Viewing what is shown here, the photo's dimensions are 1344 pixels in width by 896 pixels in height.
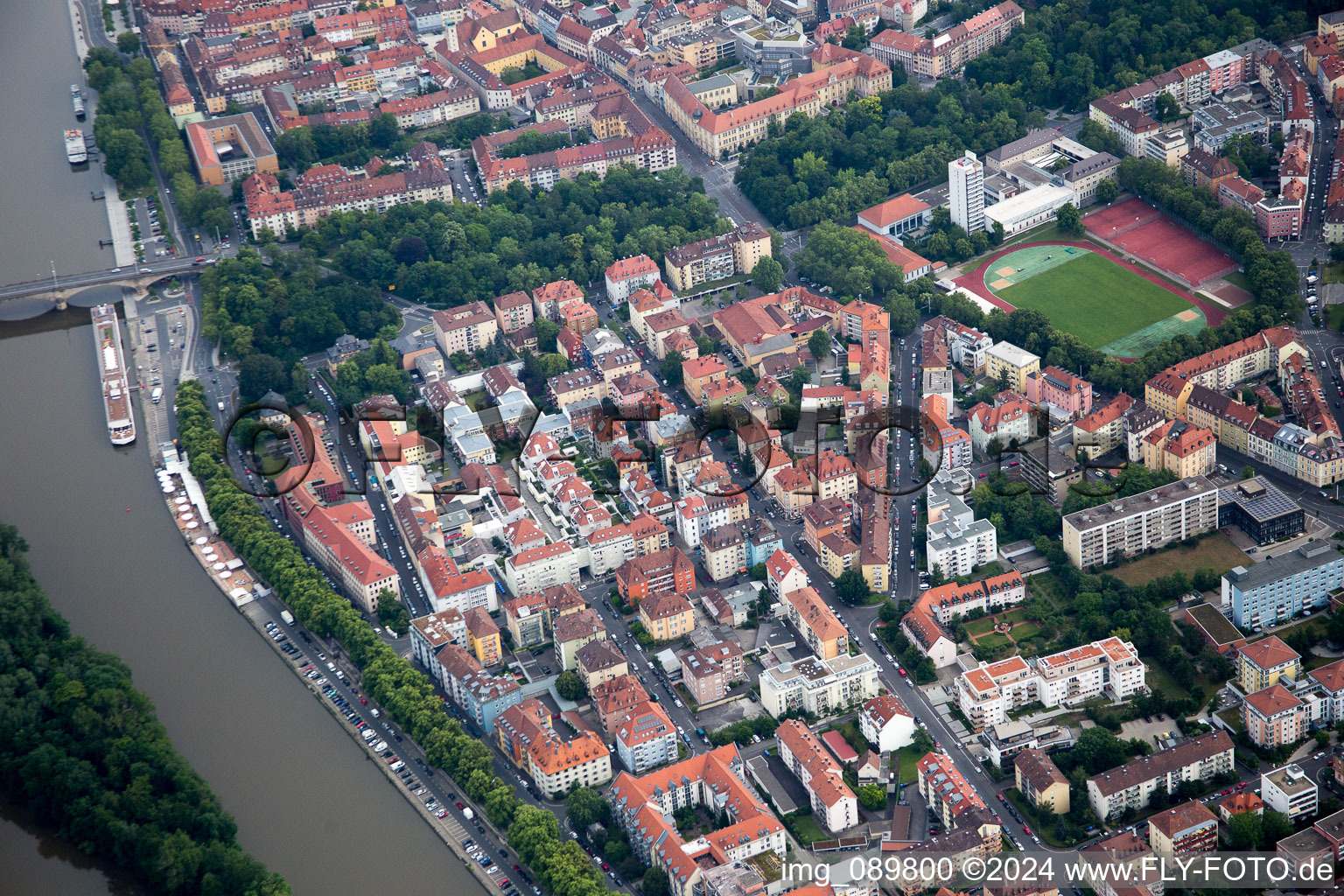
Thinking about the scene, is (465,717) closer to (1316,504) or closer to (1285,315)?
(1316,504)

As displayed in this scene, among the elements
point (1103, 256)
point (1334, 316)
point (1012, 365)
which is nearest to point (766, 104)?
point (1103, 256)

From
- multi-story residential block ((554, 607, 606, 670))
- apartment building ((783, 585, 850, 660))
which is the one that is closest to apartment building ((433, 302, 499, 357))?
multi-story residential block ((554, 607, 606, 670))

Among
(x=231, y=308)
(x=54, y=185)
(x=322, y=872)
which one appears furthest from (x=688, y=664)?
(x=54, y=185)

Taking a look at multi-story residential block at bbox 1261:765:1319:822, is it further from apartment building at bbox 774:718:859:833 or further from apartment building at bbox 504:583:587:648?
apartment building at bbox 504:583:587:648

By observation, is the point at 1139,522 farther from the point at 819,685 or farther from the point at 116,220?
the point at 116,220

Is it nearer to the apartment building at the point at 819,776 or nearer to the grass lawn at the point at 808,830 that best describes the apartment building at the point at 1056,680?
the apartment building at the point at 819,776
